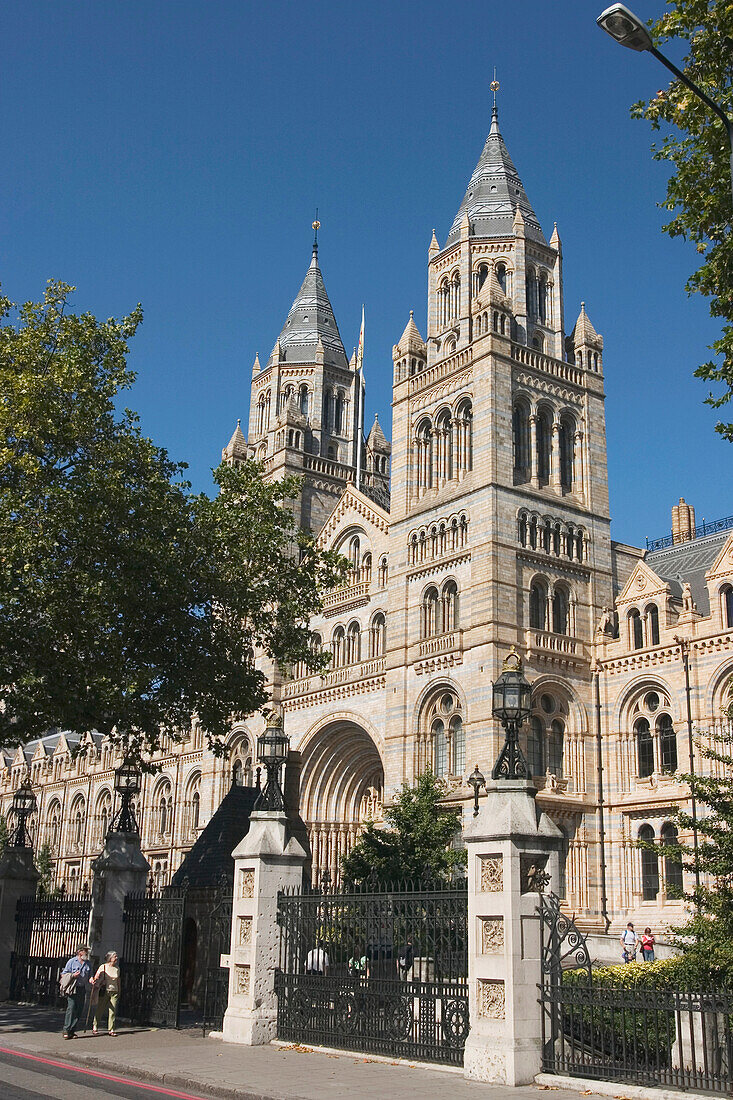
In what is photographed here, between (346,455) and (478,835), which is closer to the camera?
(478,835)

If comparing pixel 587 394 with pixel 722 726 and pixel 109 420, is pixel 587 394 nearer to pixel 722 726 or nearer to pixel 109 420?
pixel 722 726

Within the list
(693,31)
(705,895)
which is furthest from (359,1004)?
(693,31)

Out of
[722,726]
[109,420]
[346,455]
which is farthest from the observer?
[346,455]

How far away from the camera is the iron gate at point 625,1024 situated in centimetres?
1118

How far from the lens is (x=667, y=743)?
3672 centimetres

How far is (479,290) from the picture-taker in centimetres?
4272

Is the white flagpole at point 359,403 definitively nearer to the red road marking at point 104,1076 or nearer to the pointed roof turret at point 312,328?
the pointed roof turret at point 312,328

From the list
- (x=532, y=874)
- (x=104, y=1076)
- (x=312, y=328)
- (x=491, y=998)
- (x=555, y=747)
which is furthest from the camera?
(x=312, y=328)

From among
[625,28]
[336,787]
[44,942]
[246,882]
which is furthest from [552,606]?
[625,28]

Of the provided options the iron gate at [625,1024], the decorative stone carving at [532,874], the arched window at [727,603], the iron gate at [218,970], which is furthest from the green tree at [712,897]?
the arched window at [727,603]

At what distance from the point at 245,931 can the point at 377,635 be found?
2734 centimetres

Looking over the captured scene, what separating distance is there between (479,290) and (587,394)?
5.80 m

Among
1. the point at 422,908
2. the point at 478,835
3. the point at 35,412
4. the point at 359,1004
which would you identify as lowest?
the point at 359,1004

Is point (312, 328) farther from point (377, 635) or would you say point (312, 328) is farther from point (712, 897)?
point (712, 897)
